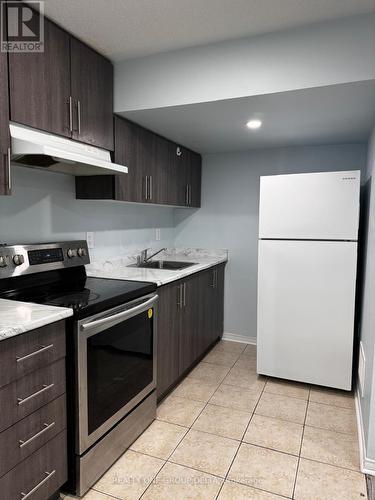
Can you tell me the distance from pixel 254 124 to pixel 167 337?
1.71m

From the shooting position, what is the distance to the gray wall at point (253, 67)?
179 cm

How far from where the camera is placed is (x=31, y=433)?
4.62ft

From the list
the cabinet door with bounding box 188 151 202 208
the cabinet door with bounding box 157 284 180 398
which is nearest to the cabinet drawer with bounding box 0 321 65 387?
the cabinet door with bounding box 157 284 180 398

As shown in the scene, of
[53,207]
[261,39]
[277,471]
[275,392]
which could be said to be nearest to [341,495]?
[277,471]

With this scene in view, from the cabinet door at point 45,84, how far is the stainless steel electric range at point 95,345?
694mm

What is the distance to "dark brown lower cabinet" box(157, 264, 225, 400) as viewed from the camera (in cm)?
247

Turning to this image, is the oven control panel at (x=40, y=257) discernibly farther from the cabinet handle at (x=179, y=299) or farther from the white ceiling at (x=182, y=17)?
the white ceiling at (x=182, y=17)

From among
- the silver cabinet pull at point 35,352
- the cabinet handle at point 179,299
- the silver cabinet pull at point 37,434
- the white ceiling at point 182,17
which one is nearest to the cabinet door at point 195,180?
the cabinet handle at point 179,299

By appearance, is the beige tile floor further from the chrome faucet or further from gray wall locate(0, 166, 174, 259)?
gray wall locate(0, 166, 174, 259)

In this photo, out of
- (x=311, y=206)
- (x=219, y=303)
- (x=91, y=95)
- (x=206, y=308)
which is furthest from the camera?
(x=219, y=303)

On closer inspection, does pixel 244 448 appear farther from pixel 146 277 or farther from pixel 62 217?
pixel 62 217

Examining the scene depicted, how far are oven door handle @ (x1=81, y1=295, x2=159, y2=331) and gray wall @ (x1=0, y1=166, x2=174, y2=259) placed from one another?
762 mm

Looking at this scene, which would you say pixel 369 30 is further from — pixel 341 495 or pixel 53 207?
pixel 341 495

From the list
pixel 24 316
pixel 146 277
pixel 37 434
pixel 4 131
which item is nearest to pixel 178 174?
pixel 146 277
